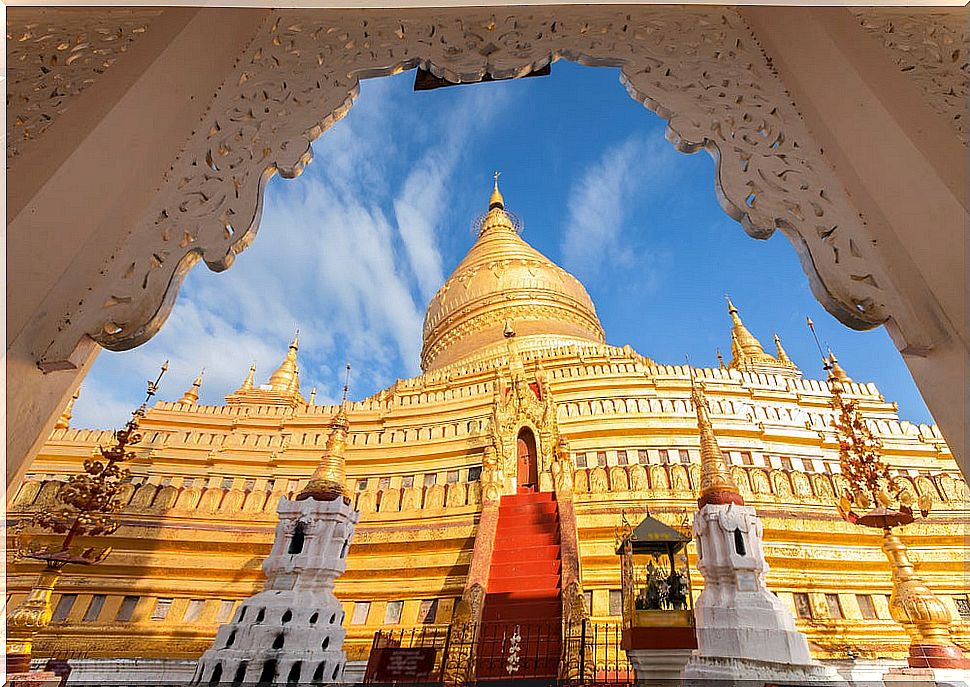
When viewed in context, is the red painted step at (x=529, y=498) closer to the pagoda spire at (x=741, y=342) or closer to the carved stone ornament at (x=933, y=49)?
the carved stone ornament at (x=933, y=49)

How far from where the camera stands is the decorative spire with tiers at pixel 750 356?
20427 millimetres

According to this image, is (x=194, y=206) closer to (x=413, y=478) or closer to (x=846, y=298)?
(x=846, y=298)

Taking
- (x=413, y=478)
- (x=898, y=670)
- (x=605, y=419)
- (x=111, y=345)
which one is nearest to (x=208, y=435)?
(x=413, y=478)

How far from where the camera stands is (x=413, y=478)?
13148 mm

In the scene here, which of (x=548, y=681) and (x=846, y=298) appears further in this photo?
(x=548, y=681)

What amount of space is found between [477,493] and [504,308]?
12.8m

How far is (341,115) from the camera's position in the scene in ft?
9.99

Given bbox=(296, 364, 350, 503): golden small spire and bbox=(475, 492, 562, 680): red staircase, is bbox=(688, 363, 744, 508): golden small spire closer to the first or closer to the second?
bbox=(475, 492, 562, 680): red staircase

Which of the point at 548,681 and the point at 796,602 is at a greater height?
the point at 796,602

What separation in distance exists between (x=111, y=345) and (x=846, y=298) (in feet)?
9.32

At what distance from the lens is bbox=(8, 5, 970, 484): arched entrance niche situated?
6.13ft

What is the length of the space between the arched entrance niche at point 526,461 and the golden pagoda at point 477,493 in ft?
0.11

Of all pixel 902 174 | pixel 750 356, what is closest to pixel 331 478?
pixel 902 174

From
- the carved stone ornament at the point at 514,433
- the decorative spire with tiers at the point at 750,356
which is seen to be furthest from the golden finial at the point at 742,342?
the carved stone ornament at the point at 514,433
